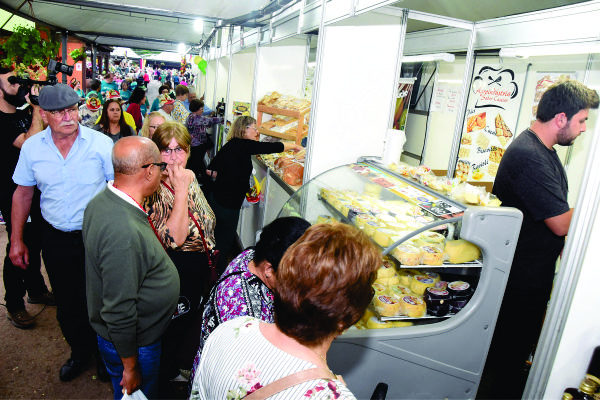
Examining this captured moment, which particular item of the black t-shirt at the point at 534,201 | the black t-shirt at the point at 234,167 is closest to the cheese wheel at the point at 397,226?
the black t-shirt at the point at 534,201

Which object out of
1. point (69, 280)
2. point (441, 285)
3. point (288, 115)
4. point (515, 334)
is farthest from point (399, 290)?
point (288, 115)

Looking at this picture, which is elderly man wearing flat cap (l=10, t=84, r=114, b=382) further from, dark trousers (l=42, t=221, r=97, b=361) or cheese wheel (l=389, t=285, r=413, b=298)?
cheese wheel (l=389, t=285, r=413, b=298)

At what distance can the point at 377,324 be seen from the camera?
6.92 ft

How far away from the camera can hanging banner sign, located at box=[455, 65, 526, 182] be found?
4230mm

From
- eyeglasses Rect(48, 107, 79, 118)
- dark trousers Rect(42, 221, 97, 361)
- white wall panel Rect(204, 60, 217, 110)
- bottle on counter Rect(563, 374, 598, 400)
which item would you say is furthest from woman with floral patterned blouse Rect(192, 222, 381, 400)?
white wall panel Rect(204, 60, 217, 110)

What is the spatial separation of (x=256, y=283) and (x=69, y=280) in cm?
179

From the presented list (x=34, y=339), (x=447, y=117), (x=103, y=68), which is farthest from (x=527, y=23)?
(x=103, y=68)

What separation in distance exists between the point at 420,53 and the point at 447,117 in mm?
898

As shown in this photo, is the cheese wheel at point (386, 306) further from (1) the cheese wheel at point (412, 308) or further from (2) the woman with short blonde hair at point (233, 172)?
(2) the woman with short blonde hair at point (233, 172)

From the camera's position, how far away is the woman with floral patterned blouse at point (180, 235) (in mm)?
2312

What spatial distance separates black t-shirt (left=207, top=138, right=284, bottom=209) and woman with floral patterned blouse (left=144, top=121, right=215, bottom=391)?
140 centimetres

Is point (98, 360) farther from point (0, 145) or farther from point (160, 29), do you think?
point (160, 29)

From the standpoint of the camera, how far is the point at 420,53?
5.23 m

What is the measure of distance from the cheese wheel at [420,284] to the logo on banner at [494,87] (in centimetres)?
286
